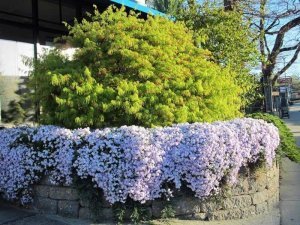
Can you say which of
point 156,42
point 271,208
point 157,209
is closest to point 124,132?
point 157,209

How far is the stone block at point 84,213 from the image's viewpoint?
5.29 metres

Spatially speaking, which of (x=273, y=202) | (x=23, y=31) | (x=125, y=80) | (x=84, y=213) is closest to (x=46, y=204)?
(x=84, y=213)

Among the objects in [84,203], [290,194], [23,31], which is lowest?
[290,194]

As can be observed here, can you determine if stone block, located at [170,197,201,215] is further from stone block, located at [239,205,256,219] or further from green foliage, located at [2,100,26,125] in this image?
green foliage, located at [2,100,26,125]

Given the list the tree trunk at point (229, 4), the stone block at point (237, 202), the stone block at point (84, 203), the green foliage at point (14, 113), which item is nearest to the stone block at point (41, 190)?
the stone block at point (84, 203)

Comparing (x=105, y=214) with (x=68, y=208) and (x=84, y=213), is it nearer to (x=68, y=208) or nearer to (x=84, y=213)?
(x=84, y=213)

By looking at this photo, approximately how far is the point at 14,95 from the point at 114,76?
3032 millimetres

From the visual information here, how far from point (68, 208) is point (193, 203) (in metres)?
1.51

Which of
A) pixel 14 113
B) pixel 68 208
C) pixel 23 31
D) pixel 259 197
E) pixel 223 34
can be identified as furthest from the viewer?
pixel 223 34

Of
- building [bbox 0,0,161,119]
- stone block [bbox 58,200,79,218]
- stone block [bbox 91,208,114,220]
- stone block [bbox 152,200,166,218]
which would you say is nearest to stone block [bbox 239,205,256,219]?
stone block [bbox 152,200,166,218]

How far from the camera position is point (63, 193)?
541 cm

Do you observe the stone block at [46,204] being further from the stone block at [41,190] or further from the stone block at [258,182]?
the stone block at [258,182]

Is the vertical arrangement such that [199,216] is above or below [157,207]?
below

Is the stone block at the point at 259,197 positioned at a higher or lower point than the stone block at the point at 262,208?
higher
